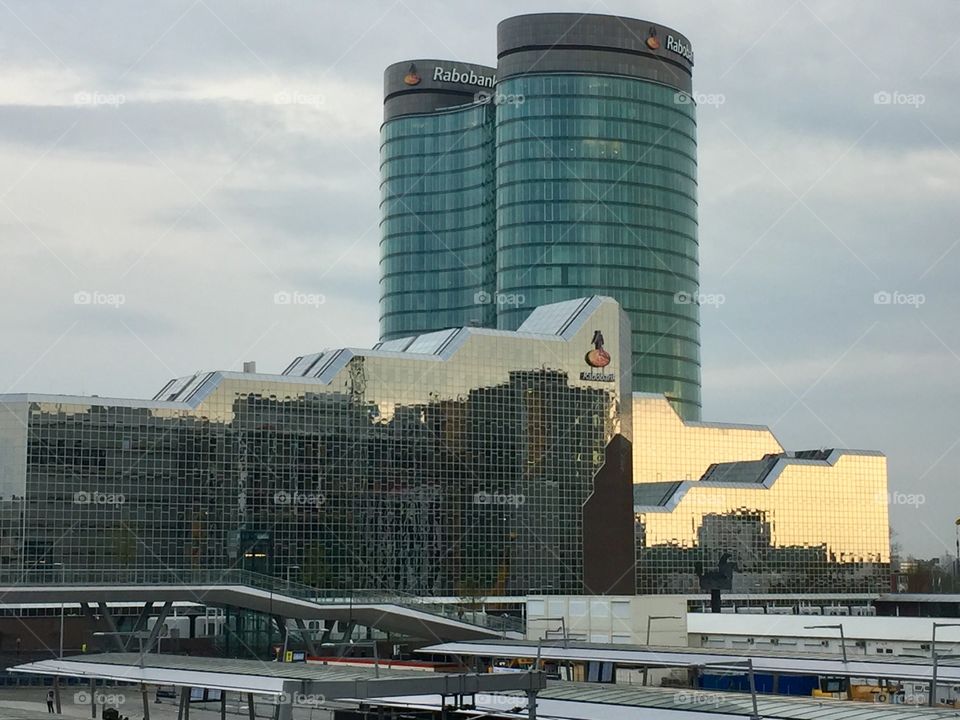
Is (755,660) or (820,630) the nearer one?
(755,660)

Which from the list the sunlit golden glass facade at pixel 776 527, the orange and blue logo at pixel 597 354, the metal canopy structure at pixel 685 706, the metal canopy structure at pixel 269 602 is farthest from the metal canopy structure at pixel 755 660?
the sunlit golden glass facade at pixel 776 527

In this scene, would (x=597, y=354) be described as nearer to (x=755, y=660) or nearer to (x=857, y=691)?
(x=857, y=691)

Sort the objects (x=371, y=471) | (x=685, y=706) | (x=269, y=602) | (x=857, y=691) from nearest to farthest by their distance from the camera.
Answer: (x=685, y=706) → (x=857, y=691) → (x=269, y=602) → (x=371, y=471)

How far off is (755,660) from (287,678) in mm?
28333

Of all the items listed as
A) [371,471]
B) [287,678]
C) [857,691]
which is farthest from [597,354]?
[287,678]

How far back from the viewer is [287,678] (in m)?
52.8

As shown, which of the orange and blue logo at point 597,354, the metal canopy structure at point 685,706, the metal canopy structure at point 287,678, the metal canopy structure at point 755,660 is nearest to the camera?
the metal canopy structure at point 685,706

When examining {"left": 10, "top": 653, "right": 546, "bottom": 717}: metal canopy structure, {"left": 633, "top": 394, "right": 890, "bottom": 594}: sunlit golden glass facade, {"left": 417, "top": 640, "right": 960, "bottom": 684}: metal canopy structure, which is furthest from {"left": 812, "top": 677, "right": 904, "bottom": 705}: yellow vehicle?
{"left": 633, "top": 394, "right": 890, "bottom": 594}: sunlit golden glass facade

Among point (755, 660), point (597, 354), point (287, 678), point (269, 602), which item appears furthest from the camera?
point (597, 354)

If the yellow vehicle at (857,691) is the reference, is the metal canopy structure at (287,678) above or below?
above

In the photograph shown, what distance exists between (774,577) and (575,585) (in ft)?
138

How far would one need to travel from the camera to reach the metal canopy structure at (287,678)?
4597 centimetres

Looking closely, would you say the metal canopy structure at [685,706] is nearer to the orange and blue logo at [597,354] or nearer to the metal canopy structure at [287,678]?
the metal canopy structure at [287,678]

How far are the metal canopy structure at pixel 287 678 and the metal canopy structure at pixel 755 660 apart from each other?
36.7 feet
